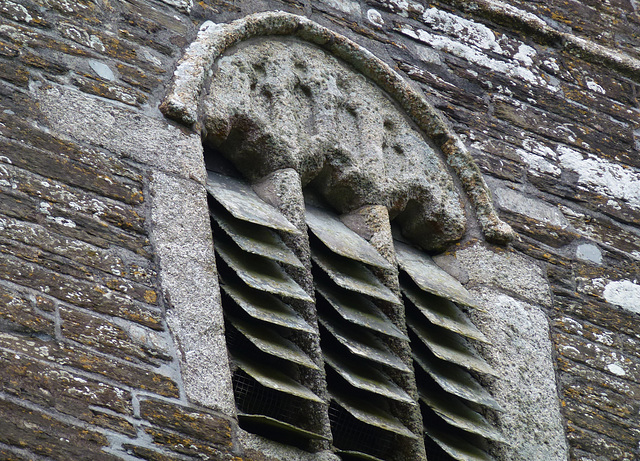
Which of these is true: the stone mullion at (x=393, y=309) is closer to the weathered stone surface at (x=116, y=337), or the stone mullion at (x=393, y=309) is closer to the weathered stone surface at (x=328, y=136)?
the weathered stone surface at (x=328, y=136)

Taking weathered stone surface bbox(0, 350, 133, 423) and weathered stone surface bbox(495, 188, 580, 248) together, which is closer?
weathered stone surface bbox(0, 350, 133, 423)

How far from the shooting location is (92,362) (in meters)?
2.29

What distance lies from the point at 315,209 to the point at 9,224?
1241mm

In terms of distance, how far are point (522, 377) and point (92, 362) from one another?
161cm

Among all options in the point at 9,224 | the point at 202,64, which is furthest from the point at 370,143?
the point at 9,224

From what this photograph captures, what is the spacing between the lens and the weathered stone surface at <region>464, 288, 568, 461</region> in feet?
10.2

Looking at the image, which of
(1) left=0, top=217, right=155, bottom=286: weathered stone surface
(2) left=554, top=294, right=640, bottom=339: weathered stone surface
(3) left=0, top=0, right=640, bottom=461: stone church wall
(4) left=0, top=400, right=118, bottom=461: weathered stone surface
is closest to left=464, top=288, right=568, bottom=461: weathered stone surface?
(3) left=0, top=0, right=640, bottom=461: stone church wall

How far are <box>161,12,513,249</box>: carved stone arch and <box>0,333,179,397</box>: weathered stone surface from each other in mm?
957

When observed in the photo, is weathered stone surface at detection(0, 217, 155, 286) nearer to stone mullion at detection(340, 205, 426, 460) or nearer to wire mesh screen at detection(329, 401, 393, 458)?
wire mesh screen at detection(329, 401, 393, 458)

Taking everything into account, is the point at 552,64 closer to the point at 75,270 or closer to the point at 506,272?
the point at 506,272

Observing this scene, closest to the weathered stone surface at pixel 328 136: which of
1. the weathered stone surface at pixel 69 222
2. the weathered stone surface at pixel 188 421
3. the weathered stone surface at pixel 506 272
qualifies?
the weathered stone surface at pixel 506 272

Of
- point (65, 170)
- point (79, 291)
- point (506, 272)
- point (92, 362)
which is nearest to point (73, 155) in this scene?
point (65, 170)

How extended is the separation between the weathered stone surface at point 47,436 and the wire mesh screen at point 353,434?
90 cm

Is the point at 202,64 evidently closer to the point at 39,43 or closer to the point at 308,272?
the point at 39,43
